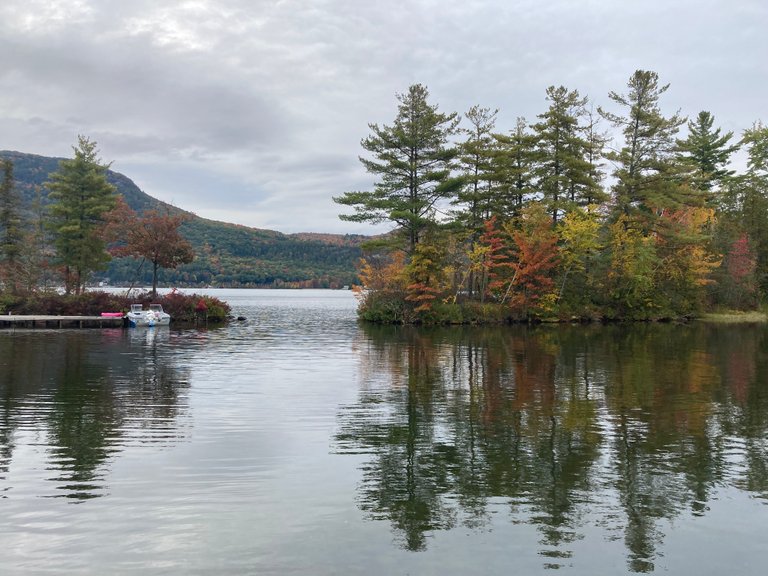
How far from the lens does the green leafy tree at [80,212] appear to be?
2117 inches

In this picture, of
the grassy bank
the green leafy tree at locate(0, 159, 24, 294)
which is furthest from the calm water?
the grassy bank

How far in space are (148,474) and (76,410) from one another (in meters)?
6.36

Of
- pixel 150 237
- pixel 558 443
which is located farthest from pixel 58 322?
pixel 558 443

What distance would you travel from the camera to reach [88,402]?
15.9 metres

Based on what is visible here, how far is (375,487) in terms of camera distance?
9406 mm

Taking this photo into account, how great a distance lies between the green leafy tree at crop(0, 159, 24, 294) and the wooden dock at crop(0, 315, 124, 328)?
33.4ft

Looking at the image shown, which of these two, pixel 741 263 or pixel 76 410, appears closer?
pixel 76 410

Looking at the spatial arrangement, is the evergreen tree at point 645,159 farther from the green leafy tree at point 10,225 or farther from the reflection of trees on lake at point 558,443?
the green leafy tree at point 10,225

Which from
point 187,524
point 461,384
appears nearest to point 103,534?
point 187,524

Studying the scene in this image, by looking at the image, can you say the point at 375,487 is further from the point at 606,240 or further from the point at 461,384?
the point at 606,240

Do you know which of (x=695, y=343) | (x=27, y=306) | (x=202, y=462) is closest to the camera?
(x=202, y=462)

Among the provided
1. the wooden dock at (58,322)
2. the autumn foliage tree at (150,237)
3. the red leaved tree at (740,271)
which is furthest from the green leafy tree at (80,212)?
the red leaved tree at (740,271)

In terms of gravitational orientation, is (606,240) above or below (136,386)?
above

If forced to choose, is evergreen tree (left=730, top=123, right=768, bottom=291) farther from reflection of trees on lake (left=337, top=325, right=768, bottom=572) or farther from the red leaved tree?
reflection of trees on lake (left=337, top=325, right=768, bottom=572)
